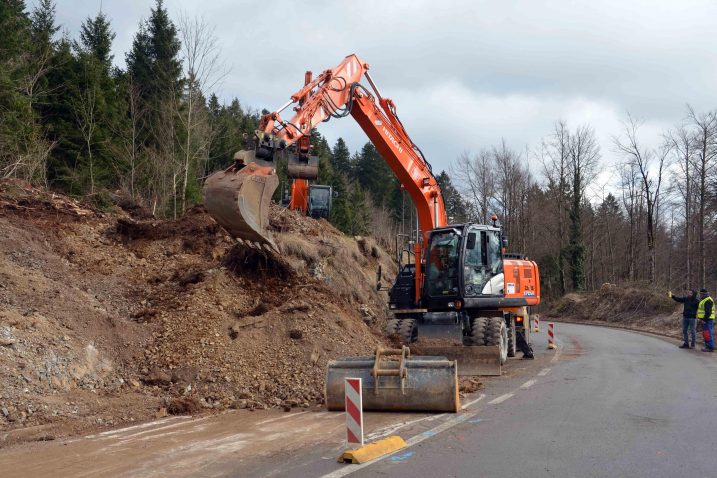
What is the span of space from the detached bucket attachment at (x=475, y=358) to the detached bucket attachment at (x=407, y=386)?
4.17 meters

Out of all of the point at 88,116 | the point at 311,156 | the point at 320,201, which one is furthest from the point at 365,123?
the point at 88,116

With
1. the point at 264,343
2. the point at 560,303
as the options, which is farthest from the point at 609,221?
the point at 264,343

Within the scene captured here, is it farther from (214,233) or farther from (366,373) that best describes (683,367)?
(214,233)

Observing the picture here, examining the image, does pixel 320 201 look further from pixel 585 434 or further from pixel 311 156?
pixel 585 434

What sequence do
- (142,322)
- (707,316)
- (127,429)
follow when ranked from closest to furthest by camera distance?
(127,429), (142,322), (707,316)

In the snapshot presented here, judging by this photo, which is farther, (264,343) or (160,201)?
(160,201)

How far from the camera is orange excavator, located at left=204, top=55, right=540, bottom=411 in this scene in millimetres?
11453

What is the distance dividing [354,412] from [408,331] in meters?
8.12

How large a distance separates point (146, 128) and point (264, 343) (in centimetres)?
2558

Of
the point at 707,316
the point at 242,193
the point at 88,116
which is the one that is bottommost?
the point at 707,316

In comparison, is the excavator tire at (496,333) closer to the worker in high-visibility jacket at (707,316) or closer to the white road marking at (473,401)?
the white road marking at (473,401)

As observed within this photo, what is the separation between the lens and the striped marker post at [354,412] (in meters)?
6.60

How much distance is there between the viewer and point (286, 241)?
2016 centimetres

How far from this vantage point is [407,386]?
9.04 meters
